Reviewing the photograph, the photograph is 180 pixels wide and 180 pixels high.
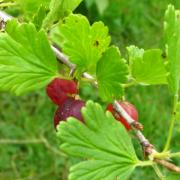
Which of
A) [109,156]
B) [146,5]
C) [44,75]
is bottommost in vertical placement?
[109,156]

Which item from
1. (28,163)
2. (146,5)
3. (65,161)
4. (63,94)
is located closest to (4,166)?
(28,163)

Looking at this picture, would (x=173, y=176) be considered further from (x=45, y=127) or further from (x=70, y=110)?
(x=45, y=127)

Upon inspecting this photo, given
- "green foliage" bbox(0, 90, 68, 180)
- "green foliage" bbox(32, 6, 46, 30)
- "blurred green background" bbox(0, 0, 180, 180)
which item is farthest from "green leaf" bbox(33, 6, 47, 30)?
"green foliage" bbox(0, 90, 68, 180)

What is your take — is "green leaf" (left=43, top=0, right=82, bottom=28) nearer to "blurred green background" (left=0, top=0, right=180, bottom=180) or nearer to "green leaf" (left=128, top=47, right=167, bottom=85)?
"green leaf" (left=128, top=47, right=167, bottom=85)

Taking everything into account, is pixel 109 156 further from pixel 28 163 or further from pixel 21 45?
pixel 28 163

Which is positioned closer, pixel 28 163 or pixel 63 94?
pixel 63 94

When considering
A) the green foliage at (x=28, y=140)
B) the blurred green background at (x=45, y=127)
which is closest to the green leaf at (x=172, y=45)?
the blurred green background at (x=45, y=127)

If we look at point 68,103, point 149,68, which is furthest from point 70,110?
point 149,68
